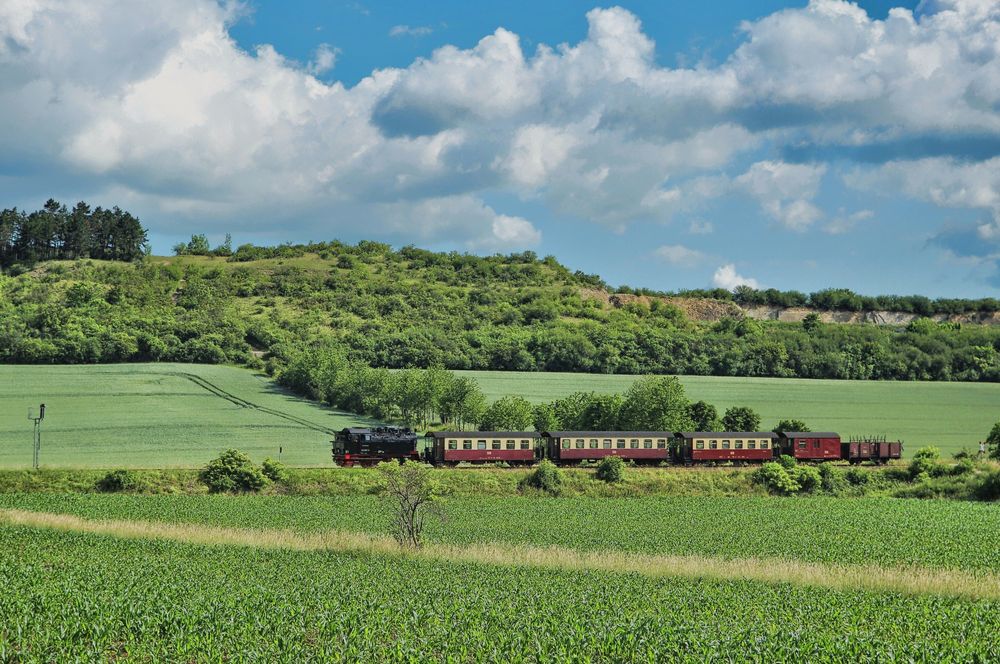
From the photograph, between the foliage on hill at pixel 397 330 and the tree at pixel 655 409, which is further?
the foliage on hill at pixel 397 330

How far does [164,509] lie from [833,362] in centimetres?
9064

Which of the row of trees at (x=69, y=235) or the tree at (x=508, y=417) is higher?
the row of trees at (x=69, y=235)

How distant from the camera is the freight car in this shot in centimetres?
5756

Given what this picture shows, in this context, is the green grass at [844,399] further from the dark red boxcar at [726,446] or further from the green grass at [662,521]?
the green grass at [662,521]

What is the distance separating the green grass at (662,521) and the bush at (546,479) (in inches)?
85.9

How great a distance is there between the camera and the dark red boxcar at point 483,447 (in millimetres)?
57656

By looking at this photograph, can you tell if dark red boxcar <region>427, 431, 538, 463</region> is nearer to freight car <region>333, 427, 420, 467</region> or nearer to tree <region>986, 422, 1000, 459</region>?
freight car <region>333, 427, 420, 467</region>

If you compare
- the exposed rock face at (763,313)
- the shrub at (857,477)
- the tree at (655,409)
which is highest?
the exposed rock face at (763,313)

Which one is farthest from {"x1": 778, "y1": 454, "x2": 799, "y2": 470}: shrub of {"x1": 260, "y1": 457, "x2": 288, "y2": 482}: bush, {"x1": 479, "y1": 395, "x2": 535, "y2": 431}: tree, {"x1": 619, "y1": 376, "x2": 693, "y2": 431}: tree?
{"x1": 260, "y1": 457, "x2": 288, "y2": 482}: bush

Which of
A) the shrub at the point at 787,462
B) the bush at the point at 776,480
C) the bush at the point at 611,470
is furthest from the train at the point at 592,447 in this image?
the bush at the point at 776,480

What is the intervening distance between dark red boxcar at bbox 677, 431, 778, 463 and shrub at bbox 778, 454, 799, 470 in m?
1.59

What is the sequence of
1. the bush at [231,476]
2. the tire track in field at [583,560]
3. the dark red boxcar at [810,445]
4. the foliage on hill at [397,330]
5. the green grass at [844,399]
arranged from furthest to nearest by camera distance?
1. the foliage on hill at [397,330]
2. the green grass at [844,399]
3. the dark red boxcar at [810,445]
4. the bush at [231,476]
5. the tire track in field at [583,560]

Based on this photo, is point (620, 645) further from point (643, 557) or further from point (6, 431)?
point (6, 431)

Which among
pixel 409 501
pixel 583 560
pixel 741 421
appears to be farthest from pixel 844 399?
pixel 409 501
